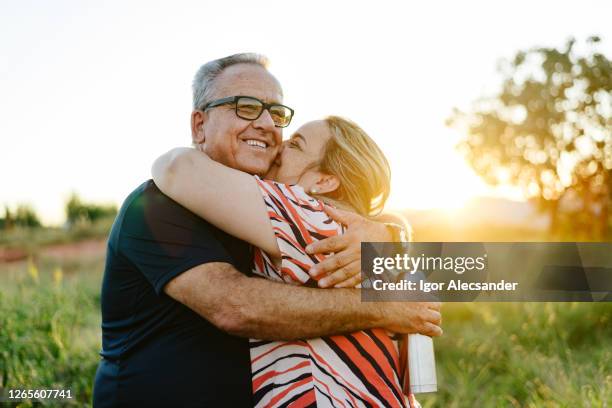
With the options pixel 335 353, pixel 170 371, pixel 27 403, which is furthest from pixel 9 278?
pixel 335 353

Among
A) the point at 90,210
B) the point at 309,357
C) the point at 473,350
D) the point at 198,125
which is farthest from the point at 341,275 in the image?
the point at 90,210

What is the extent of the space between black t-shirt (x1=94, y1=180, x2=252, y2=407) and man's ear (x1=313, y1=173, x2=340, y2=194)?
0.60 meters

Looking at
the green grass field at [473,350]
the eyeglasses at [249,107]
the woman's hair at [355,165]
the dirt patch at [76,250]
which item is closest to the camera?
the woman's hair at [355,165]

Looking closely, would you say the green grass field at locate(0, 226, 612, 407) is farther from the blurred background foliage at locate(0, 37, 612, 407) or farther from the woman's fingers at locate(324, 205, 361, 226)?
the woman's fingers at locate(324, 205, 361, 226)

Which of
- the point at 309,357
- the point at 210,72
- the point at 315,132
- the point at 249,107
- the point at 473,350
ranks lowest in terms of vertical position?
the point at 309,357

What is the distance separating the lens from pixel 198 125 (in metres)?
3.46

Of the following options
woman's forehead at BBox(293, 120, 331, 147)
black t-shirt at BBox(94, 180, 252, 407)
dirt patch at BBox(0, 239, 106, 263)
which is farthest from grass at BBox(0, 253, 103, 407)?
dirt patch at BBox(0, 239, 106, 263)

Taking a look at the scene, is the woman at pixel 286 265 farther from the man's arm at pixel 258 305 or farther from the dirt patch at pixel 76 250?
the dirt patch at pixel 76 250

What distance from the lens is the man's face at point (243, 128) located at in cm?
328

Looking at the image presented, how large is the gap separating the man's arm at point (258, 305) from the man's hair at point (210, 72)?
136cm

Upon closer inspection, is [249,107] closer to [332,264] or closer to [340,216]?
[340,216]

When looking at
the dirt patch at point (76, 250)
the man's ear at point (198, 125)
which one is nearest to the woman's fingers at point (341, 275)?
the man's ear at point (198, 125)

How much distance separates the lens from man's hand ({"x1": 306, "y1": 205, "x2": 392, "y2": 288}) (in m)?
2.44

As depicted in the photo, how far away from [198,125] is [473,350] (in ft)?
16.5
